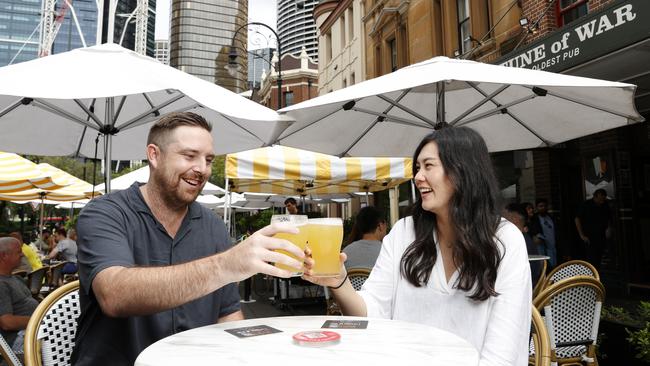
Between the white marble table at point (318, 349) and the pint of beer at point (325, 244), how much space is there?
21cm

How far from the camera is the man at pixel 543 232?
8820 mm

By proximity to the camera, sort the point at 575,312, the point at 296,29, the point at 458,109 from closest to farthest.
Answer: the point at 575,312
the point at 458,109
the point at 296,29

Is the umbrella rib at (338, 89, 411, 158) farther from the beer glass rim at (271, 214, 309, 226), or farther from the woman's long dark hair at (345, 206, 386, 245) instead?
the beer glass rim at (271, 214, 309, 226)

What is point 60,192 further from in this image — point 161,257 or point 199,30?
point 199,30

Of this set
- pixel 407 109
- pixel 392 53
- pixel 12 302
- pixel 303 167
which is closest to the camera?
pixel 12 302

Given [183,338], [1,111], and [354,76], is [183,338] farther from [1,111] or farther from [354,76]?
[354,76]

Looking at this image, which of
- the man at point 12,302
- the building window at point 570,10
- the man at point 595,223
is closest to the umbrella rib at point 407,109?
the man at point 12,302

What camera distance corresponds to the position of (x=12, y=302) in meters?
4.00

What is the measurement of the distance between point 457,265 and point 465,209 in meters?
0.26

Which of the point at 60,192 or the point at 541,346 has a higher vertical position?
the point at 60,192

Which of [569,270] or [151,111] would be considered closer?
[151,111]

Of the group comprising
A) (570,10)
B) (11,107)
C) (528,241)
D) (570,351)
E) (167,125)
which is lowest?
(570,351)

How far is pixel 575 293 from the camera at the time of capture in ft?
10.9

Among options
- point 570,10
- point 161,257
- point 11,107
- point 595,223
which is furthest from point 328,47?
point 161,257
